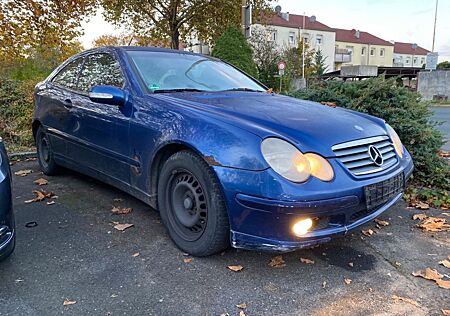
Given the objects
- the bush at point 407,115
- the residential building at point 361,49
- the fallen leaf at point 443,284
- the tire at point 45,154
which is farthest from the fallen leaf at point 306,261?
the residential building at point 361,49

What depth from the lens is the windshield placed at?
311 centimetres

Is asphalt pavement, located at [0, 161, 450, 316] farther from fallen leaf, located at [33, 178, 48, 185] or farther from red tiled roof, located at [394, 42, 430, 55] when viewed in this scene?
red tiled roof, located at [394, 42, 430, 55]

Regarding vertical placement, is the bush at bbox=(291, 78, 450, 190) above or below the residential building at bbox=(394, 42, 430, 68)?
below

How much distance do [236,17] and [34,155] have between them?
1318cm

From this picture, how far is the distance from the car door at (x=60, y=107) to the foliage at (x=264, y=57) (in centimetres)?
1990

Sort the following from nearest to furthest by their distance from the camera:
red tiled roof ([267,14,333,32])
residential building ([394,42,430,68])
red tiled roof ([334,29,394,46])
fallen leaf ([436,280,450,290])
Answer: fallen leaf ([436,280,450,290]), red tiled roof ([267,14,333,32]), red tiled roof ([334,29,394,46]), residential building ([394,42,430,68])

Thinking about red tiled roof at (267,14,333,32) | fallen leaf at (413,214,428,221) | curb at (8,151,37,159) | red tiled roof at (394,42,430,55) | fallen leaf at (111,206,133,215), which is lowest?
fallen leaf at (413,214,428,221)

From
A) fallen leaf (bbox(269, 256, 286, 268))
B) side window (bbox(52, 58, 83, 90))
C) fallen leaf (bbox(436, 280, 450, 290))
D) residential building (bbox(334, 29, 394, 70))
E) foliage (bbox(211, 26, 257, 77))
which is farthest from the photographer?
residential building (bbox(334, 29, 394, 70))

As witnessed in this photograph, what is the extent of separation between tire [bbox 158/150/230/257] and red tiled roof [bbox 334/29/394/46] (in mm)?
→ 63710

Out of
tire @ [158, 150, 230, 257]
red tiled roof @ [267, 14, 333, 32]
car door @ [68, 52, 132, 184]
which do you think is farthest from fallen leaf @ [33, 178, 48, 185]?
red tiled roof @ [267, 14, 333, 32]

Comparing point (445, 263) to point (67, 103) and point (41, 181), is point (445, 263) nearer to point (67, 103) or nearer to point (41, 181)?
point (67, 103)

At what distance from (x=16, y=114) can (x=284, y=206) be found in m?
6.49

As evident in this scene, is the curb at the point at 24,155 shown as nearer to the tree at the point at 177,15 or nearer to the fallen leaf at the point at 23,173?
the fallen leaf at the point at 23,173

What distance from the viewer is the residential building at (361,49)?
59.3 metres
